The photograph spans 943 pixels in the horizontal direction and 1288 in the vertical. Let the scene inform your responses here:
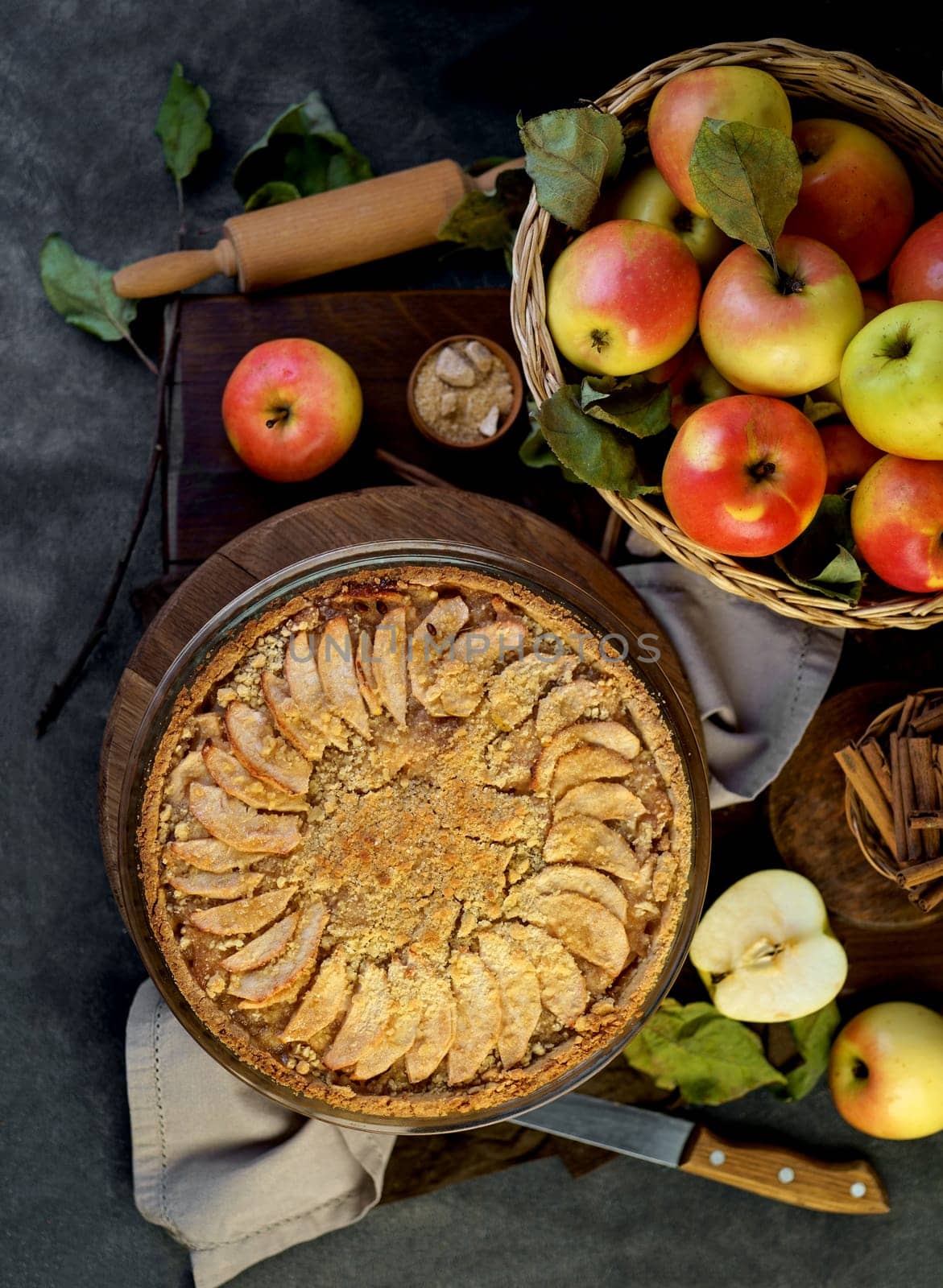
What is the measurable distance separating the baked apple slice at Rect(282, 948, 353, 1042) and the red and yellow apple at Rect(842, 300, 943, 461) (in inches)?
49.1

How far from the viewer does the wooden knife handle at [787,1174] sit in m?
2.23

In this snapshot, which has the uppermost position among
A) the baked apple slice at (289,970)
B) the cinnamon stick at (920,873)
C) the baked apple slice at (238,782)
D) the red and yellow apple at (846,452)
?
the red and yellow apple at (846,452)

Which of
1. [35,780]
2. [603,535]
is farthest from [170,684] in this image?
[603,535]

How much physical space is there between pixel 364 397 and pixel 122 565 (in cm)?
62

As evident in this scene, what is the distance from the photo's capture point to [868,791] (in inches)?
78.9

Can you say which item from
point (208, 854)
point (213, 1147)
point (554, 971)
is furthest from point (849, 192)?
point (213, 1147)

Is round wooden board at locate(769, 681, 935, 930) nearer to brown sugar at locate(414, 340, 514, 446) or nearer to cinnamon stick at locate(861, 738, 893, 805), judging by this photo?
cinnamon stick at locate(861, 738, 893, 805)

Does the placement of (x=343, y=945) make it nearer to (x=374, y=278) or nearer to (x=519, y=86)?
(x=374, y=278)

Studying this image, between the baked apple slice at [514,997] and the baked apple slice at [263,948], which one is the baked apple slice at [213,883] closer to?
the baked apple slice at [263,948]

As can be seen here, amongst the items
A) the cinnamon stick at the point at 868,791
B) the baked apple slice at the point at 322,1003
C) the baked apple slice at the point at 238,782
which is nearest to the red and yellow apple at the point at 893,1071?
the cinnamon stick at the point at 868,791

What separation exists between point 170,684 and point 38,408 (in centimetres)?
90

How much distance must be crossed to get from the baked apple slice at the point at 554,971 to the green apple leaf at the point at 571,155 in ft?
3.96

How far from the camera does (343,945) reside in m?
1.88

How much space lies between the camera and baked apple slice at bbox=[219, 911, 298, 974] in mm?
1836
